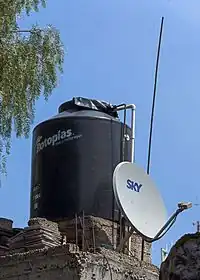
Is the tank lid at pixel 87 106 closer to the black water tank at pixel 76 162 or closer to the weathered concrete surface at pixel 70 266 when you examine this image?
the black water tank at pixel 76 162

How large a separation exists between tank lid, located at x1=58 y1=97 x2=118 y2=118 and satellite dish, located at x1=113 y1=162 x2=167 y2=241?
2.92 m

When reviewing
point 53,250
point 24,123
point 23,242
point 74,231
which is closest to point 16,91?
point 24,123

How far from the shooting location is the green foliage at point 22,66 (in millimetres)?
10852

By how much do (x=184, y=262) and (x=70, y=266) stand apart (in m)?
9.83

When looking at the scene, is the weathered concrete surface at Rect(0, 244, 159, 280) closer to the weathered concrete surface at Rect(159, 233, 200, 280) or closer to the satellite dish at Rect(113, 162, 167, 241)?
the satellite dish at Rect(113, 162, 167, 241)

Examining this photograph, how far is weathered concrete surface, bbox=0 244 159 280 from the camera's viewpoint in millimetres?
12859

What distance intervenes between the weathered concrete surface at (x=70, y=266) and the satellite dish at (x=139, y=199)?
2.86ft

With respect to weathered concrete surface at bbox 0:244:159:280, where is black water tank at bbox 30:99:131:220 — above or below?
above

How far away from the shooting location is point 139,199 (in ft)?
48.9

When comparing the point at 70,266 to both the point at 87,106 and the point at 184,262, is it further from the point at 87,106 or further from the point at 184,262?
the point at 184,262

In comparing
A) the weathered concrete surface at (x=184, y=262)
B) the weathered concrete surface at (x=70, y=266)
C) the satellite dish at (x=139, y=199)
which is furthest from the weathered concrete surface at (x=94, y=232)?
the weathered concrete surface at (x=184, y=262)

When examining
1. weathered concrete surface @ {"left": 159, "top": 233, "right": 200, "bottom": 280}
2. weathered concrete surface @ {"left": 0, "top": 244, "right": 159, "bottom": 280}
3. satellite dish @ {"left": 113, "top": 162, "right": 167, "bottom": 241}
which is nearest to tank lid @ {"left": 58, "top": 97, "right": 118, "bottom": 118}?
satellite dish @ {"left": 113, "top": 162, "right": 167, "bottom": 241}

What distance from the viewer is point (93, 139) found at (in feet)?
54.6

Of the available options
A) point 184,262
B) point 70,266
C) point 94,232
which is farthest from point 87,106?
point 184,262
